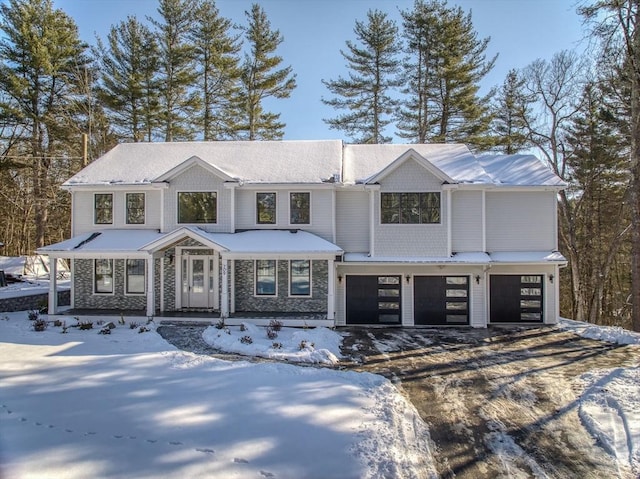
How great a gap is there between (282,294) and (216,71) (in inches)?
614

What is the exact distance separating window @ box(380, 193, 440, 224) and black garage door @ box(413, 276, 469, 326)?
204 centimetres

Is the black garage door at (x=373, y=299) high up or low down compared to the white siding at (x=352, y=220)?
down

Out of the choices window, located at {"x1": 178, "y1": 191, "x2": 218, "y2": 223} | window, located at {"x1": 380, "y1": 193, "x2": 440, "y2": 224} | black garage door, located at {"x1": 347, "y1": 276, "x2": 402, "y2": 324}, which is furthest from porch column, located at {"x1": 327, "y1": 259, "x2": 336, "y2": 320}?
window, located at {"x1": 178, "y1": 191, "x2": 218, "y2": 223}

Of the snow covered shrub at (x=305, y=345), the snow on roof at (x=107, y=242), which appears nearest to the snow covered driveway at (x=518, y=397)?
the snow covered shrub at (x=305, y=345)

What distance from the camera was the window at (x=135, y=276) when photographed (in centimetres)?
1374

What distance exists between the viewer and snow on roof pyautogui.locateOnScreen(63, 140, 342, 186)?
45.3ft

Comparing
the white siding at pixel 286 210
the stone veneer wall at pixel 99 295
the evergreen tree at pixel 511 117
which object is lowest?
the stone veneer wall at pixel 99 295

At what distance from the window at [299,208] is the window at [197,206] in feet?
8.83

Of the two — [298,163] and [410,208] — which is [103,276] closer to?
[298,163]

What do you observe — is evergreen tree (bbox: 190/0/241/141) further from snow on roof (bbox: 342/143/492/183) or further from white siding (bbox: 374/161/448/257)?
white siding (bbox: 374/161/448/257)

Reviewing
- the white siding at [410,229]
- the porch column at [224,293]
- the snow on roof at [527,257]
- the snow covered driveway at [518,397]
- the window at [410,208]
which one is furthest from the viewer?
the window at [410,208]

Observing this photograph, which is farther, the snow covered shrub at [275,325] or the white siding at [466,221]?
the white siding at [466,221]

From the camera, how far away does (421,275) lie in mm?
13234

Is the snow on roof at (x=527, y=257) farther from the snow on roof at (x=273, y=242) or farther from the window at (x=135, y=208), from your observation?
the window at (x=135, y=208)
